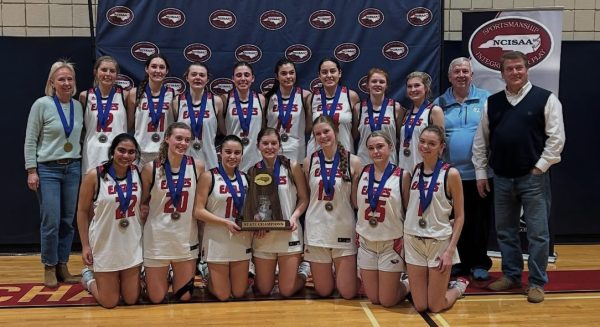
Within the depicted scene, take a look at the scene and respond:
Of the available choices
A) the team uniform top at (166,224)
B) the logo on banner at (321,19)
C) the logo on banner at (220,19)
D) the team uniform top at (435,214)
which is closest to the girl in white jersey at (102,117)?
the team uniform top at (166,224)

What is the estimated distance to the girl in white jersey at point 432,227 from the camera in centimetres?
428

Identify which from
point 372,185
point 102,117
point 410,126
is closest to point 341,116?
point 410,126

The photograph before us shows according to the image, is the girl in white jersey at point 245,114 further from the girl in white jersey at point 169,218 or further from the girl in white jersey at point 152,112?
the girl in white jersey at point 169,218

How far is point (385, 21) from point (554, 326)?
3521 mm

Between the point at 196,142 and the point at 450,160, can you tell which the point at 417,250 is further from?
the point at 196,142

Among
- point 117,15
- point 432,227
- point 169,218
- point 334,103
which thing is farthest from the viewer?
point 117,15

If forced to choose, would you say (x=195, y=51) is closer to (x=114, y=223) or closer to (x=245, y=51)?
(x=245, y=51)

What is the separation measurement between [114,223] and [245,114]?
159 cm

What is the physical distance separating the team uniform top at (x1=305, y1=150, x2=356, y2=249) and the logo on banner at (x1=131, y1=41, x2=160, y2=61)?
2495 mm

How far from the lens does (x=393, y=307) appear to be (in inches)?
176

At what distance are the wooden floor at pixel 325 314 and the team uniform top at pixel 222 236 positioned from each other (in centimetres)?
38

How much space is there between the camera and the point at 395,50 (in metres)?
6.22

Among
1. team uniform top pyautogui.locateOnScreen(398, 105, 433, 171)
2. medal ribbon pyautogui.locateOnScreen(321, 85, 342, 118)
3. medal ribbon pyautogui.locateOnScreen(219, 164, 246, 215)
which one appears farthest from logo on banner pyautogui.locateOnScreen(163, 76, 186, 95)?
team uniform top pyautogui.locateOnScreen(398, 105, 433, 171)

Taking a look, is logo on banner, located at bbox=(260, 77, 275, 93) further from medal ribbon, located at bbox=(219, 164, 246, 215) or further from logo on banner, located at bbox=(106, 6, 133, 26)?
medal ribbon, located at bbox=(219, 164, 246, 215)
